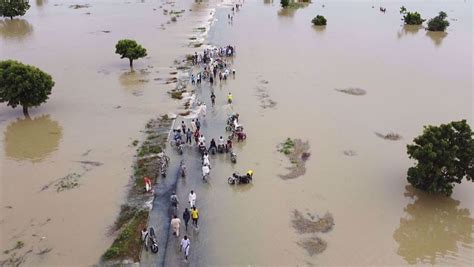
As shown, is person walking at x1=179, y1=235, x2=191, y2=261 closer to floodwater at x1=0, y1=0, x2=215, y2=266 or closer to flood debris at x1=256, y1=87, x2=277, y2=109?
floodwater at x1=0, y1=0, x2=215, y2=266

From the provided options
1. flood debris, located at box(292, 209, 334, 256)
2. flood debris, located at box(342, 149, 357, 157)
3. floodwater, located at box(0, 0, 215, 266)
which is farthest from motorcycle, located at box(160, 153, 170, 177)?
flood debris, located at box(342, 149, 357, 157)

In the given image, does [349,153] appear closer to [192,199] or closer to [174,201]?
[192,199]

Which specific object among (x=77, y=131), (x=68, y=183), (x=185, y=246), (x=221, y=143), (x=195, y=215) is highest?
(x=221, y=143)

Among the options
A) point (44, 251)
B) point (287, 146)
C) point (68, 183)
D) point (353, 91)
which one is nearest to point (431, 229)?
point (287, 146)

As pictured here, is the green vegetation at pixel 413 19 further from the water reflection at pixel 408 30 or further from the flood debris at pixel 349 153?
the flood debris at pixel 349 153

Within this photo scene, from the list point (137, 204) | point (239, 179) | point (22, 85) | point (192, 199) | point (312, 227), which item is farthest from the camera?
point (22, 85)
